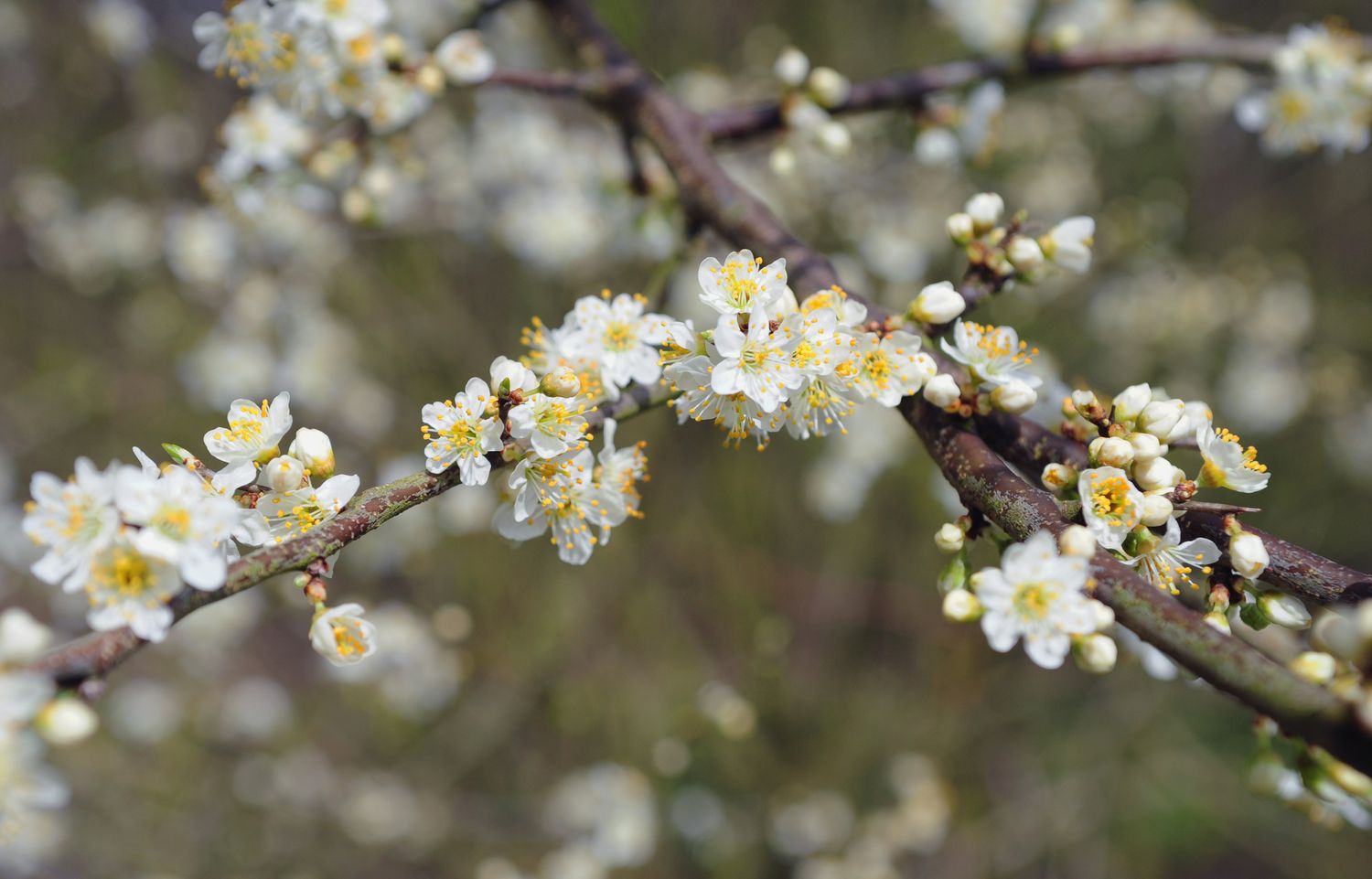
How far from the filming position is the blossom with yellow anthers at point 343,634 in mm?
1088

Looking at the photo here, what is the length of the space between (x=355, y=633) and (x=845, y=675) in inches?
121

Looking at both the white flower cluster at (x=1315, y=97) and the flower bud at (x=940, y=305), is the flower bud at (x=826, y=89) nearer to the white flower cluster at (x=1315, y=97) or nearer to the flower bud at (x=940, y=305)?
the flower bud at (x=940, y=305)

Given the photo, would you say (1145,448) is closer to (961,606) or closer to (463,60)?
(961,606)

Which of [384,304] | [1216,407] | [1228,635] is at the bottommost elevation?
[1216,407]

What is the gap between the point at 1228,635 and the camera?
33.0 inches

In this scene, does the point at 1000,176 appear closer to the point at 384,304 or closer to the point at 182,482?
the point at 384,304

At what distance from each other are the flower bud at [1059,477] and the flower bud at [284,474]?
1031mm

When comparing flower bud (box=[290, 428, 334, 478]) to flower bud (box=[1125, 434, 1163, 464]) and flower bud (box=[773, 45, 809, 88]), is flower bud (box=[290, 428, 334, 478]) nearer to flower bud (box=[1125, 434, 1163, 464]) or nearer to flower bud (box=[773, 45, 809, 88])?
flower bud (box=[1125, 434, 1163, 464])

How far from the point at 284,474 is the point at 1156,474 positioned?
1.16m

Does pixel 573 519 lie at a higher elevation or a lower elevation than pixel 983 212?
lower

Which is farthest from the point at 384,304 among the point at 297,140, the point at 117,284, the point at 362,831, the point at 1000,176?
the point at 1000,176

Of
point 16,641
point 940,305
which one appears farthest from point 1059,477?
point 16,641

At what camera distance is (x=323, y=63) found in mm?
1633

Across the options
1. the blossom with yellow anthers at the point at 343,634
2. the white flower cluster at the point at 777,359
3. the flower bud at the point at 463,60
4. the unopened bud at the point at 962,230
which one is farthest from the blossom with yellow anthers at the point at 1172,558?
the flower bud at the point at 463,60
